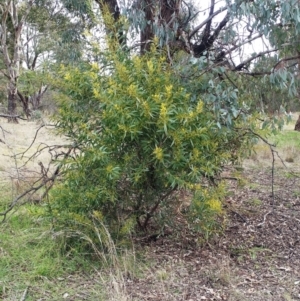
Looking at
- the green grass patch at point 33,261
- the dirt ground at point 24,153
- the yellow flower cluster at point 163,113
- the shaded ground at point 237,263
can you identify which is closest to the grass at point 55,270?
the green grass patch at point 33,261

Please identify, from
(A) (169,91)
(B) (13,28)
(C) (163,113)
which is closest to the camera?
(C) (163,113)

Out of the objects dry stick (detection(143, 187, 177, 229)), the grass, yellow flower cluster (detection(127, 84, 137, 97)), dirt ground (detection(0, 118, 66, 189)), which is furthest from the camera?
dirt ground (detection(0, 118, 66, 189))

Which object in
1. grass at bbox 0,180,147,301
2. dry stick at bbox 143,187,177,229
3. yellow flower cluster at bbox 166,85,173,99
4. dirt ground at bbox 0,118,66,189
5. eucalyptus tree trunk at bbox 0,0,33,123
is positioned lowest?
grass at bbox 0,180,147,301

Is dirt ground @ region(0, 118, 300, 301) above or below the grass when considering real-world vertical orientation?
below

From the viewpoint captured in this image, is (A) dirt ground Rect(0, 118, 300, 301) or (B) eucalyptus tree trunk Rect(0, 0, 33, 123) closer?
(A) dirt ground Rect(0, 118, 300, 301)

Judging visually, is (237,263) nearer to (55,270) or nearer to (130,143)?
(130,143)

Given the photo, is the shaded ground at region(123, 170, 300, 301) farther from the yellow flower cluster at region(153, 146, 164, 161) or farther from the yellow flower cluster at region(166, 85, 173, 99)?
the yellow flower cluster at region(166, 85, 173, 99)

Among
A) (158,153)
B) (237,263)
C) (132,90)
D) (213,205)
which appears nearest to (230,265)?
(237,263)

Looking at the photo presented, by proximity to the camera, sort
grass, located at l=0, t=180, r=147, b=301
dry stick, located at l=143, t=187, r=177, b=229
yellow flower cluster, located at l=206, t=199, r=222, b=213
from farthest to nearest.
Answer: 1. dry stick, located at l=143, t=187, r=177, b=229
2. yellow flower cluster, located at l=206, t=199, r=222, b=213
3. grass, located at l=0, t=180, r=147, b=301

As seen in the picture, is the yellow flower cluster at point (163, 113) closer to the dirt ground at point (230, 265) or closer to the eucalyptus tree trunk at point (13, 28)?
the dirt ground at point (230, 265)

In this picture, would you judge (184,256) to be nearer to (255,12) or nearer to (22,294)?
(22,294)

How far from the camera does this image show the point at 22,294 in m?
2.84

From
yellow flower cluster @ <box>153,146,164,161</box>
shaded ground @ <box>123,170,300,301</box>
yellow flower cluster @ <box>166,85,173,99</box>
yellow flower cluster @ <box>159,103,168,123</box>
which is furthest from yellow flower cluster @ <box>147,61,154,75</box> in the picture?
shaded ground @ <box>123,170,300,301</box>

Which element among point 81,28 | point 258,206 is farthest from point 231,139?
point 81,28
